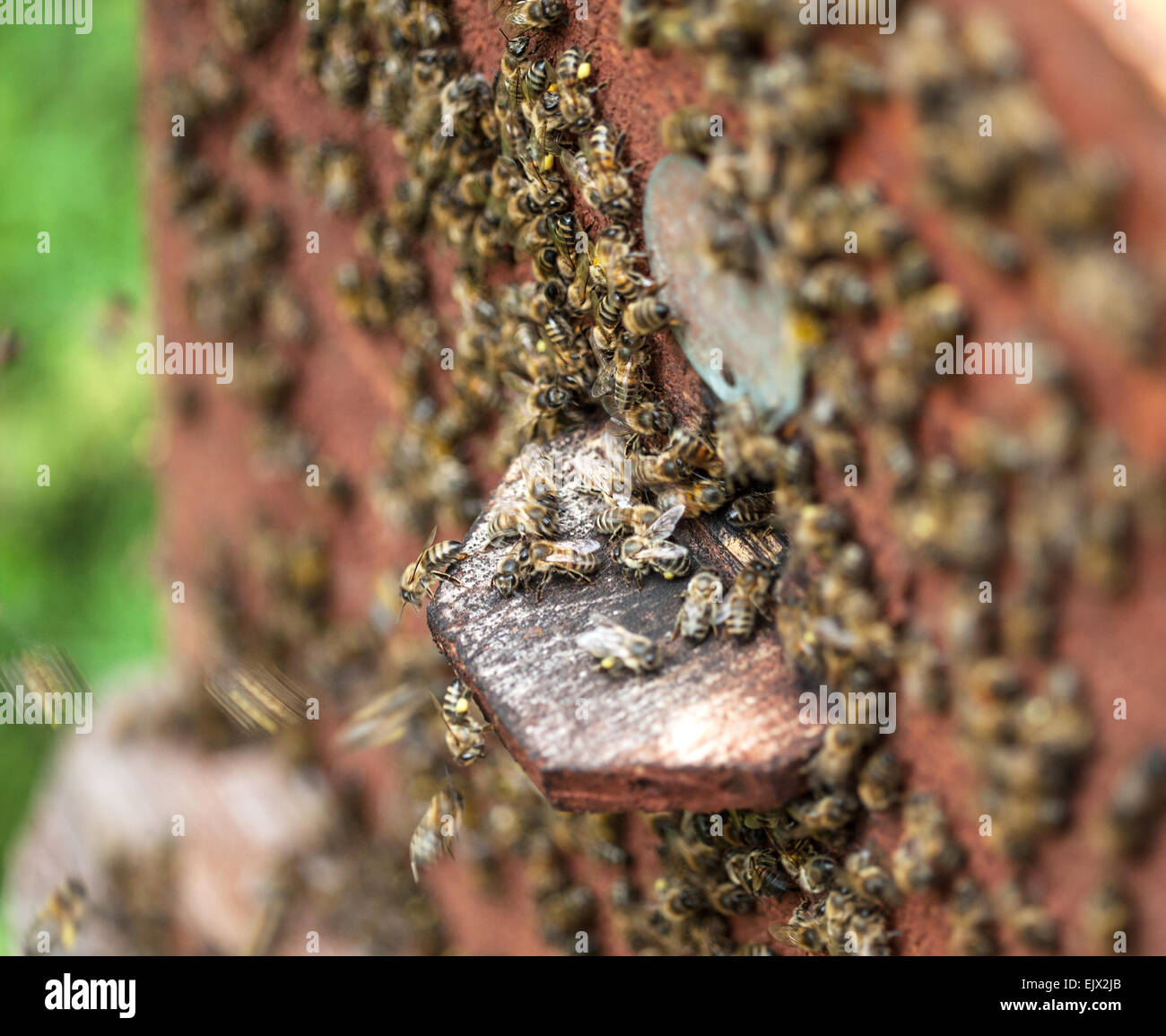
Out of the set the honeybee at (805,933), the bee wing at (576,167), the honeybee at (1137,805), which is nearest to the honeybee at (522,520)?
the bee wing at (576,167)

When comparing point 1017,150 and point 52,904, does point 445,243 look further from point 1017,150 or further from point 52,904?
point 52,904

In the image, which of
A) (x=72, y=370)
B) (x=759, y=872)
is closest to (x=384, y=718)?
(x=759, y=872)

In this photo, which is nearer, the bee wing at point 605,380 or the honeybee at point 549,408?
the bee wing at point 605,380

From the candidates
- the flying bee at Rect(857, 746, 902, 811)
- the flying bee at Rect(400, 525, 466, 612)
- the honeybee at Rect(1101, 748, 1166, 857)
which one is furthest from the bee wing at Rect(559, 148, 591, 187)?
the honeybee at Rect(1101, 748, 1166, 857)

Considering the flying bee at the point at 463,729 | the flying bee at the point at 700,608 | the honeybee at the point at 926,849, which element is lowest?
the honeybee at the point at 926,849

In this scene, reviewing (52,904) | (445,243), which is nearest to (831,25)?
(445,243)

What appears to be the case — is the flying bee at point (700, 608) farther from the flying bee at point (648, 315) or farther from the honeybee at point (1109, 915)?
the honeybee at point (1109, 915)
